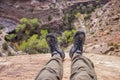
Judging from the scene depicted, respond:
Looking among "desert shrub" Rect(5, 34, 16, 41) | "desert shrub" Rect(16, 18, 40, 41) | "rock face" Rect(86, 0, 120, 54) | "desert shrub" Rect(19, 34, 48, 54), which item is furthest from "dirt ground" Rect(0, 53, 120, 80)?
"desert shrub" Rect(16, 18, 40, 41)

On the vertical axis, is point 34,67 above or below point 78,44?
below

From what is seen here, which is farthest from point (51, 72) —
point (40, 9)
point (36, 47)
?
point (40, 9)

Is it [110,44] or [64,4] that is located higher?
[110,44]

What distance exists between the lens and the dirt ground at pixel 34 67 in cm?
507

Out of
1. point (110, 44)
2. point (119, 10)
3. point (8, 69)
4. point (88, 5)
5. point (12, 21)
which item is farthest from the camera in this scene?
point (88, 5)

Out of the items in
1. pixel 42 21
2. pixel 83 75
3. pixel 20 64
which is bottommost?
Answer: pixel 42 21

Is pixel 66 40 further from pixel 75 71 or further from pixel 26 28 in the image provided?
pixel 75 71

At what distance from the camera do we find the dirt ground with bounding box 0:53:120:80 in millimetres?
5070

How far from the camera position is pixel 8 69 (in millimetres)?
5703

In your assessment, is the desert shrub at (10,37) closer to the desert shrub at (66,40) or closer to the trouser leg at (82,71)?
the desert shrub at (66,40)

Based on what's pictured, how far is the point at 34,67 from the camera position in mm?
5680

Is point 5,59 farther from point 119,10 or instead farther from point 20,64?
point 119,10

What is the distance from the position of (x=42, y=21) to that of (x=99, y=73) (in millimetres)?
25466

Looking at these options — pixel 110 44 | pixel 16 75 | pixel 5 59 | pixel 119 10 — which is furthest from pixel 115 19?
pixel 16 75
